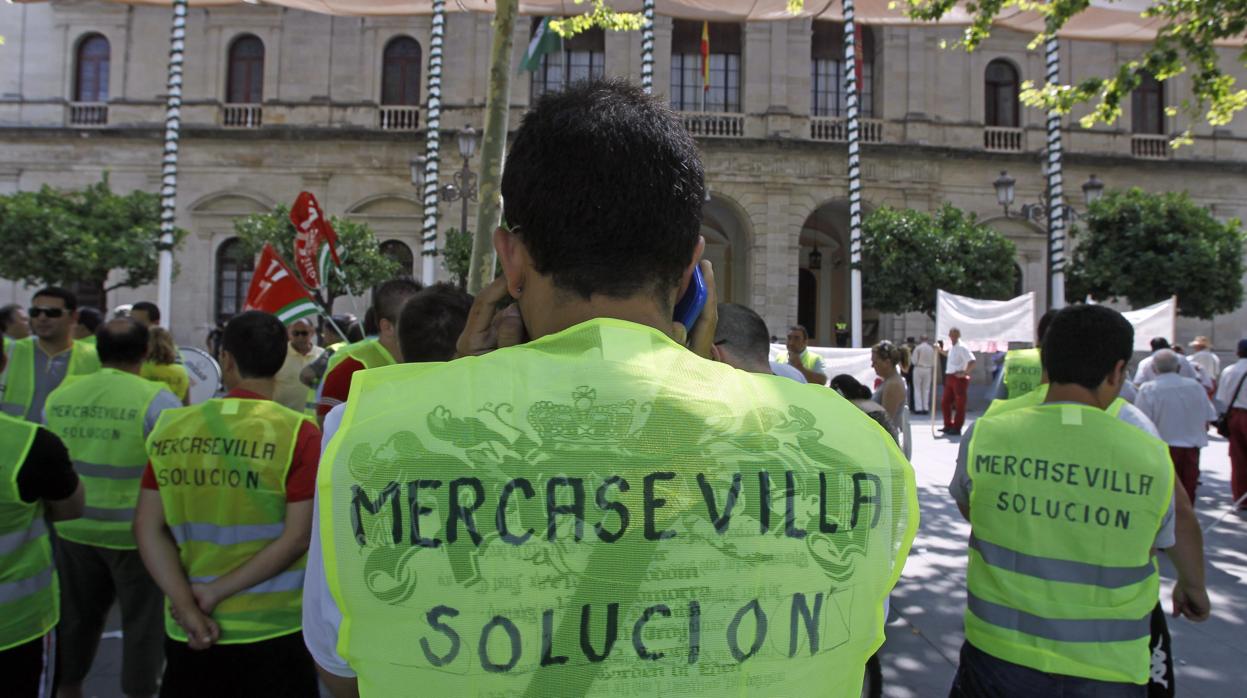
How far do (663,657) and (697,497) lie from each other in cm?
21

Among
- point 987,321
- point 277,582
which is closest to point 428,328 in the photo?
point 277,582

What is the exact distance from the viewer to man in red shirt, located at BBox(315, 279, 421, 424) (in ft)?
13.5

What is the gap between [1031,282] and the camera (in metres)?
25.3

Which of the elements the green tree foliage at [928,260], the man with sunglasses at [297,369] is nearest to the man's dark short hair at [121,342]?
the man with sunglasses at [297,369]

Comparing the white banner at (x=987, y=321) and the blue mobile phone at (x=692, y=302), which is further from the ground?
the white banner at (x=987, y=321)

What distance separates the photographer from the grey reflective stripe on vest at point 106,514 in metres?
3.81

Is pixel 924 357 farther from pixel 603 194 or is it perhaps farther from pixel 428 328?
pixel 603 194

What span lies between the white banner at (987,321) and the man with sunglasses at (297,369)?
30.6 feet

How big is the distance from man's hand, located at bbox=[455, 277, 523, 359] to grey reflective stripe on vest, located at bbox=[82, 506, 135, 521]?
321 cm

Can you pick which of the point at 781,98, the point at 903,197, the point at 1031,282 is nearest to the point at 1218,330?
the point at 1031,282

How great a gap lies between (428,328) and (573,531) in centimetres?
238

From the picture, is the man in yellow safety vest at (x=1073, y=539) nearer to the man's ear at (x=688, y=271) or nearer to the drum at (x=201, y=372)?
the man's ear at (x=688, y=271)

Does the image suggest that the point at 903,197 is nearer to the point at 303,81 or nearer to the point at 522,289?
the point at 303,81

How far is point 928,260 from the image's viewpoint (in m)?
20.0
